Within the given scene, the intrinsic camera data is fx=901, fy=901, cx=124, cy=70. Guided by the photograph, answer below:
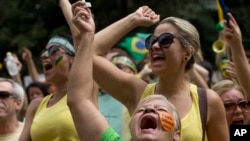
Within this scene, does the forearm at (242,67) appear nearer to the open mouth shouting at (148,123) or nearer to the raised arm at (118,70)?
the raised arm at (118,70)

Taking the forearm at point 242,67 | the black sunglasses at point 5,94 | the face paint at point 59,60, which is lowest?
the forearm at point 242,67

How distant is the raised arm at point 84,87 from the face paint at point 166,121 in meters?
0.33

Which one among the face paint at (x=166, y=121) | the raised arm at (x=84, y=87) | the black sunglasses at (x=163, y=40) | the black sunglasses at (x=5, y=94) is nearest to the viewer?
the face paint at (x=166, y=121)

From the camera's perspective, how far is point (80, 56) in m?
4.75

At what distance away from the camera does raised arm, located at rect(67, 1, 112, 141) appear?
15.4 ft

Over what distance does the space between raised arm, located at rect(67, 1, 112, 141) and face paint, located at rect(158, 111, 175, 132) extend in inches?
12.9

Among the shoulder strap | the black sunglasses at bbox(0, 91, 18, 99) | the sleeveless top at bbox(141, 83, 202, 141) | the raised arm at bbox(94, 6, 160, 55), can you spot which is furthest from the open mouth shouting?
the black sunglasses at bbox(0, 91, 18, 99)

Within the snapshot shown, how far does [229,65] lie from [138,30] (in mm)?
10713

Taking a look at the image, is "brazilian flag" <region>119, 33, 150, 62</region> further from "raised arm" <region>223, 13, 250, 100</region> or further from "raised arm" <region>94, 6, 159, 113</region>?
"raised arm" <region>94, 6, 159, 113</region>

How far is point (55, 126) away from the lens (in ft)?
19.9

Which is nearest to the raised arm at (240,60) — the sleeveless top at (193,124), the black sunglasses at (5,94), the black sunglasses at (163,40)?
the black sunglasses at (163,40)

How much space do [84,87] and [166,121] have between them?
0.50 m

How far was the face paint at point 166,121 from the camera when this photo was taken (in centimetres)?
454

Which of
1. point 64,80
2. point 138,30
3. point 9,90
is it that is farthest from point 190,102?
point 138,30
